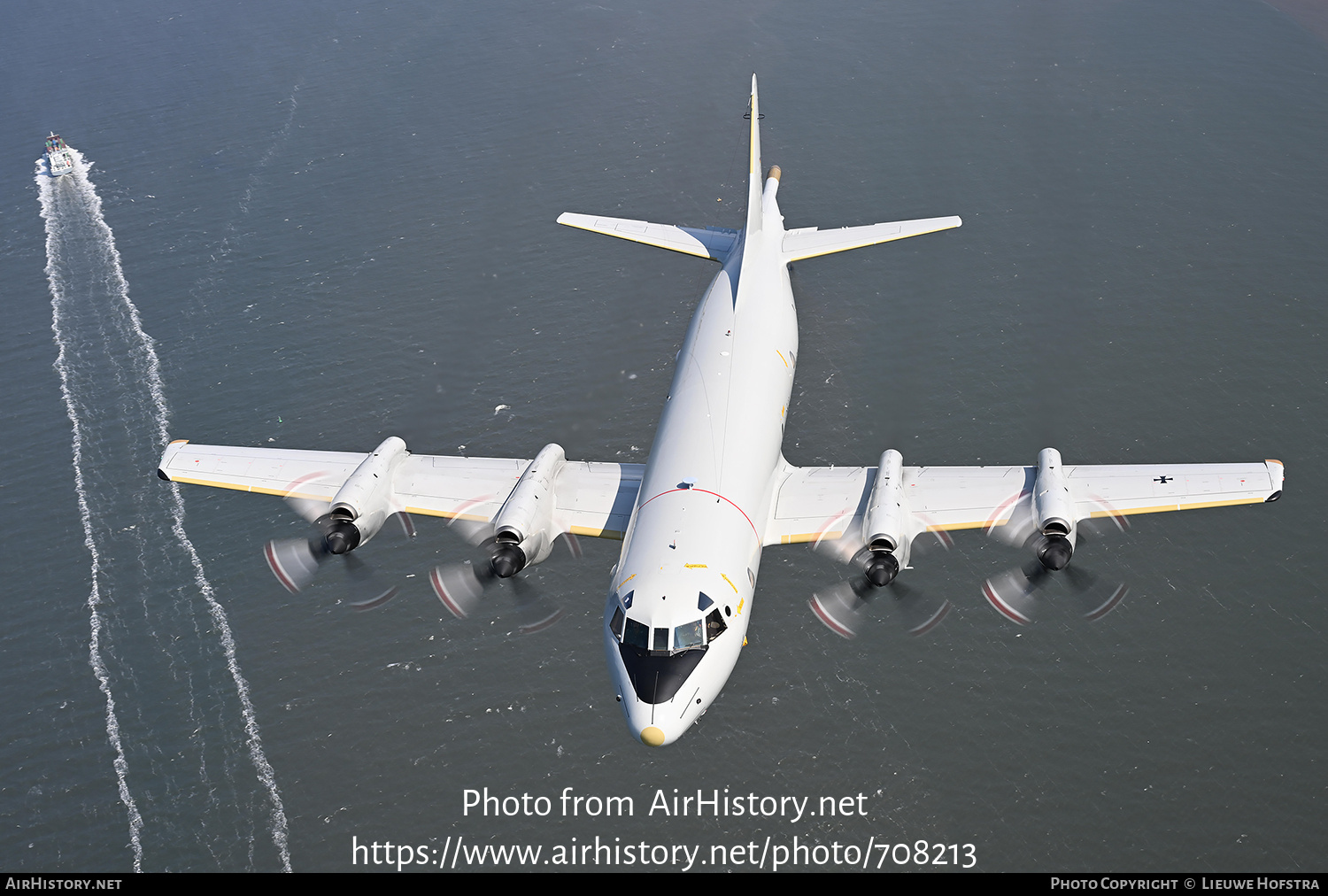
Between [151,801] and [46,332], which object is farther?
[46,332]

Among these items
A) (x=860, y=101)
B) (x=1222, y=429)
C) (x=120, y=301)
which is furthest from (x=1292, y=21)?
(x=120, y=301)

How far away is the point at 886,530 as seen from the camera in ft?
163

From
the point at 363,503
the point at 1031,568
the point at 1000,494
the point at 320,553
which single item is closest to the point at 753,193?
the point at 1000,494

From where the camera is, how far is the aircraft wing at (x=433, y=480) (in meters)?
56.0

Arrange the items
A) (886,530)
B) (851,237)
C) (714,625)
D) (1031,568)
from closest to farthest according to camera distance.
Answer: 1. (714,625)
2. (886,530)
3. (1031,568)
4. (851,237)

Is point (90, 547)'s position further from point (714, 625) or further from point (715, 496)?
point (714, 625)

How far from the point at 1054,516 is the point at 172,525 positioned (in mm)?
55264

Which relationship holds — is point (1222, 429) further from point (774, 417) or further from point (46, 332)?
point (46, 332)

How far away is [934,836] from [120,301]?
77.0 m

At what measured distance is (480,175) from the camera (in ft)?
359

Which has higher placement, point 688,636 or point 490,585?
point 490,585

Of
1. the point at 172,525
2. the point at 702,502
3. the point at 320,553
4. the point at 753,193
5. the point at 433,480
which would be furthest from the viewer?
the point at 172,525

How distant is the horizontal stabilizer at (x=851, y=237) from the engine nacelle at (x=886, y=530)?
22.0 m

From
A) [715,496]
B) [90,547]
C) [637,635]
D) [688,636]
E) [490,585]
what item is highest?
[90,547]
